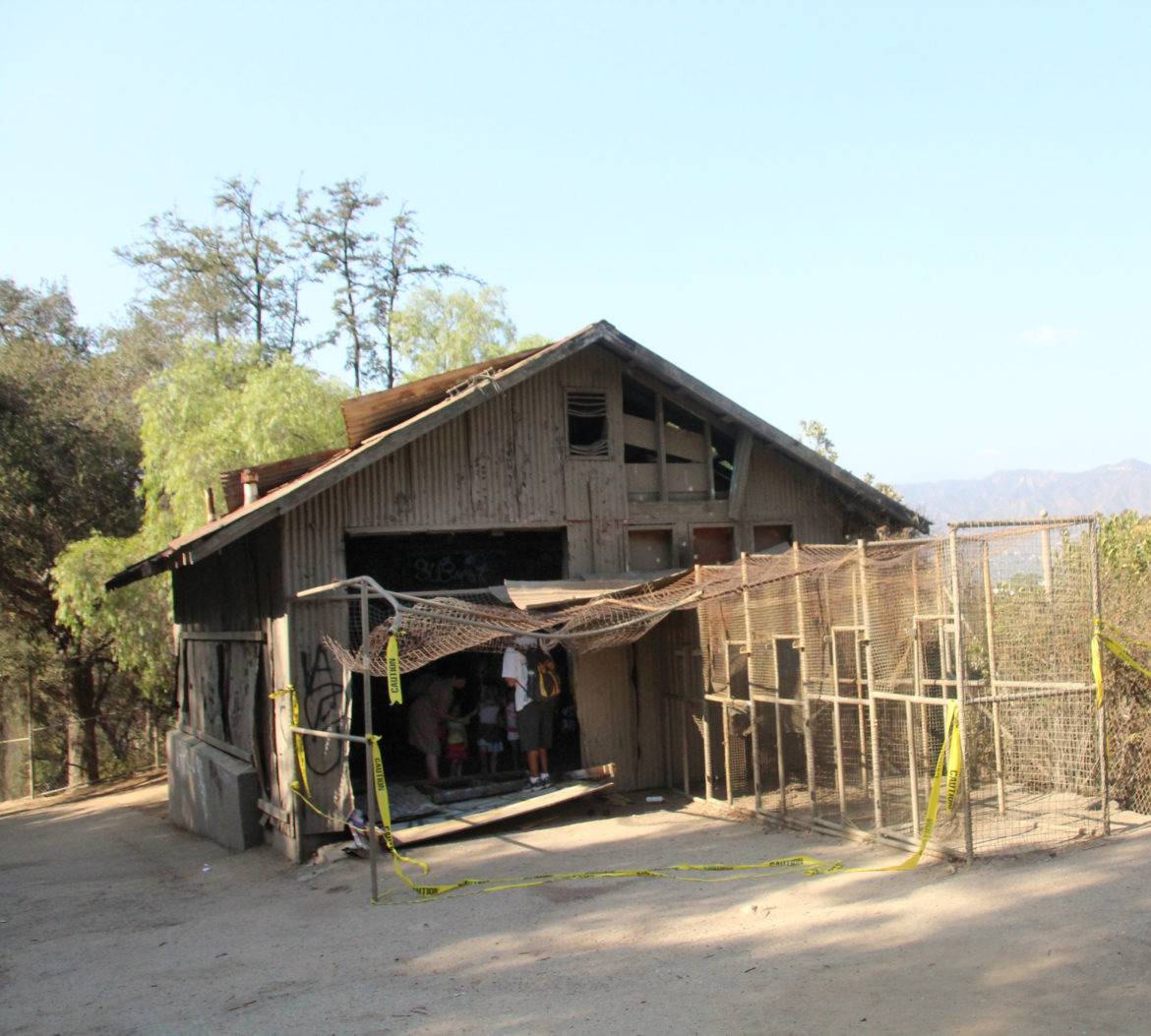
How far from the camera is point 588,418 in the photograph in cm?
1463

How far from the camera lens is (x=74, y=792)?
22.9 meters

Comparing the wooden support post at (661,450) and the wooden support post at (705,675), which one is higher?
the wooden support post at (661,450)

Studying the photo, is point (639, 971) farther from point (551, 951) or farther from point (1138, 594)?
point (1138, 594)

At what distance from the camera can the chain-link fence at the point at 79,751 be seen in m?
24.7

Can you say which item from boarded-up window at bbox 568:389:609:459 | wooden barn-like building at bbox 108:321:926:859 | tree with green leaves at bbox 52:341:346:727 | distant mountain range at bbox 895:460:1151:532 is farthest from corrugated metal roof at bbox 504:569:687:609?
distant mountain range at bbox 895:460:1151:532

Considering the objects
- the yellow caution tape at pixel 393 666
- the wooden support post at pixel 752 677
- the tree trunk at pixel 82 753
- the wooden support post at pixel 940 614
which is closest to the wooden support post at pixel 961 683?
the wooden support post at pixel 940 614

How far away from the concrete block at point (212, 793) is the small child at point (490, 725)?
9.18 feet

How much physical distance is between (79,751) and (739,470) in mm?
18997

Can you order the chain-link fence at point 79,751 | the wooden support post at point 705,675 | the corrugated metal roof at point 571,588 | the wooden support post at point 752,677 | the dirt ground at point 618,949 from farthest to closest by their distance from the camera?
1. the chain-link fence at point 79,751
2. the wooden support post at point 705,675
3. the corrugated metal roof at point 571,588
4. the wooden support post at point 752,677
5. the dirt ground at point 618,949

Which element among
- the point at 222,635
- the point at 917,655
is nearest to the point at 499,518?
the point at 222,635

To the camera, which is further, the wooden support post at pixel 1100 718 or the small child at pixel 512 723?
the small child at pixel 512 723

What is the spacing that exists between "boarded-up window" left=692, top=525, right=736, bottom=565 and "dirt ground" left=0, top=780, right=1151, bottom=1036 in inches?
165

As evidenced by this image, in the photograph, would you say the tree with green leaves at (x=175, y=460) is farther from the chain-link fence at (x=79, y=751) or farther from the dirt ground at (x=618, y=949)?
the dirt ground at (x=618, y=949)

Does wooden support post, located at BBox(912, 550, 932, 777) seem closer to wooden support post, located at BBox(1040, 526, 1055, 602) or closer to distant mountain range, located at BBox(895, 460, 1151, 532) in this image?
wooden support post, located at BBox(1040, 526, 1055, 602)
